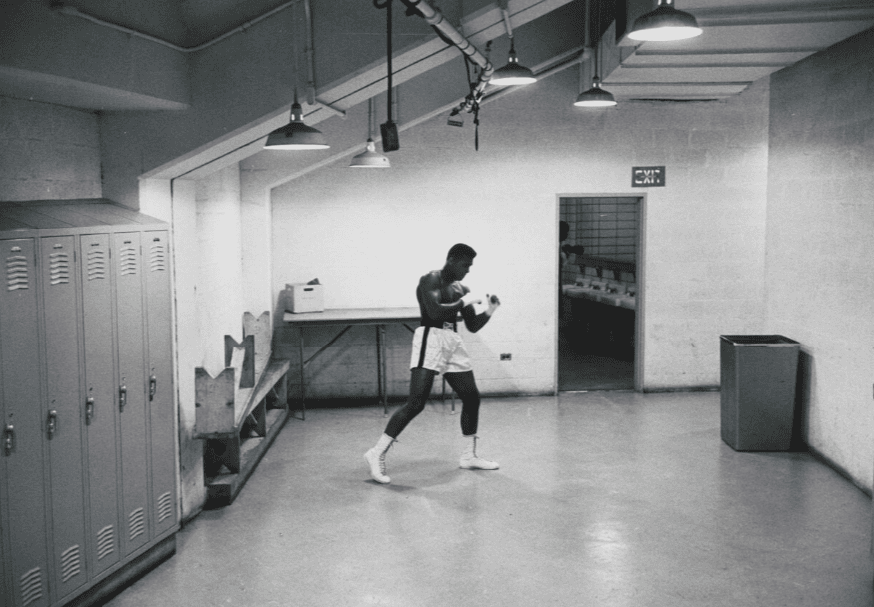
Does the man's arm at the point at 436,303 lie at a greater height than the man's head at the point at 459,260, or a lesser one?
lesser

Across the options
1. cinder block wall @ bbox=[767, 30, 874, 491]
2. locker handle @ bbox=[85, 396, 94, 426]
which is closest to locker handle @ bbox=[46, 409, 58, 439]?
locker handle @ bbox=[85, 396, 94, 426]

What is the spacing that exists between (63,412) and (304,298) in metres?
4.30

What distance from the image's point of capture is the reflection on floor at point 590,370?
9.25 m

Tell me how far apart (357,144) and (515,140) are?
173 centimetres

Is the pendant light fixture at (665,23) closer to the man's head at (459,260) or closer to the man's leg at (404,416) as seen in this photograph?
the man's head at (459,260)

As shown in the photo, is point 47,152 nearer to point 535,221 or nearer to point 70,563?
point 70,563

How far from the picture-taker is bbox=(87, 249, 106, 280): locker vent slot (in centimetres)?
407

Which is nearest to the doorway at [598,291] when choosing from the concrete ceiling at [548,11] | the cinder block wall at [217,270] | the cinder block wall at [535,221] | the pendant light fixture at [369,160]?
the cinder block wall at [535,221]

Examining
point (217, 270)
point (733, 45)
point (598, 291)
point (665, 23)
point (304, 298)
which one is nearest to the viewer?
point (665, 23)

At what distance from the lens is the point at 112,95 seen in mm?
4148

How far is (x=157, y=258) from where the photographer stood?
183 inches

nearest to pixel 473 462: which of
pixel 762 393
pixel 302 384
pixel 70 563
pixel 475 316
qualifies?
pixel 475 316

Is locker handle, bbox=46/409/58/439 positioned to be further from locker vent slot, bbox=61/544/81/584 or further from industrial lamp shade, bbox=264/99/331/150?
industrial lamp shade, bbox=264/99/331/150

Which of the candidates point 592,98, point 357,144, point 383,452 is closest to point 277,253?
point 357,144
